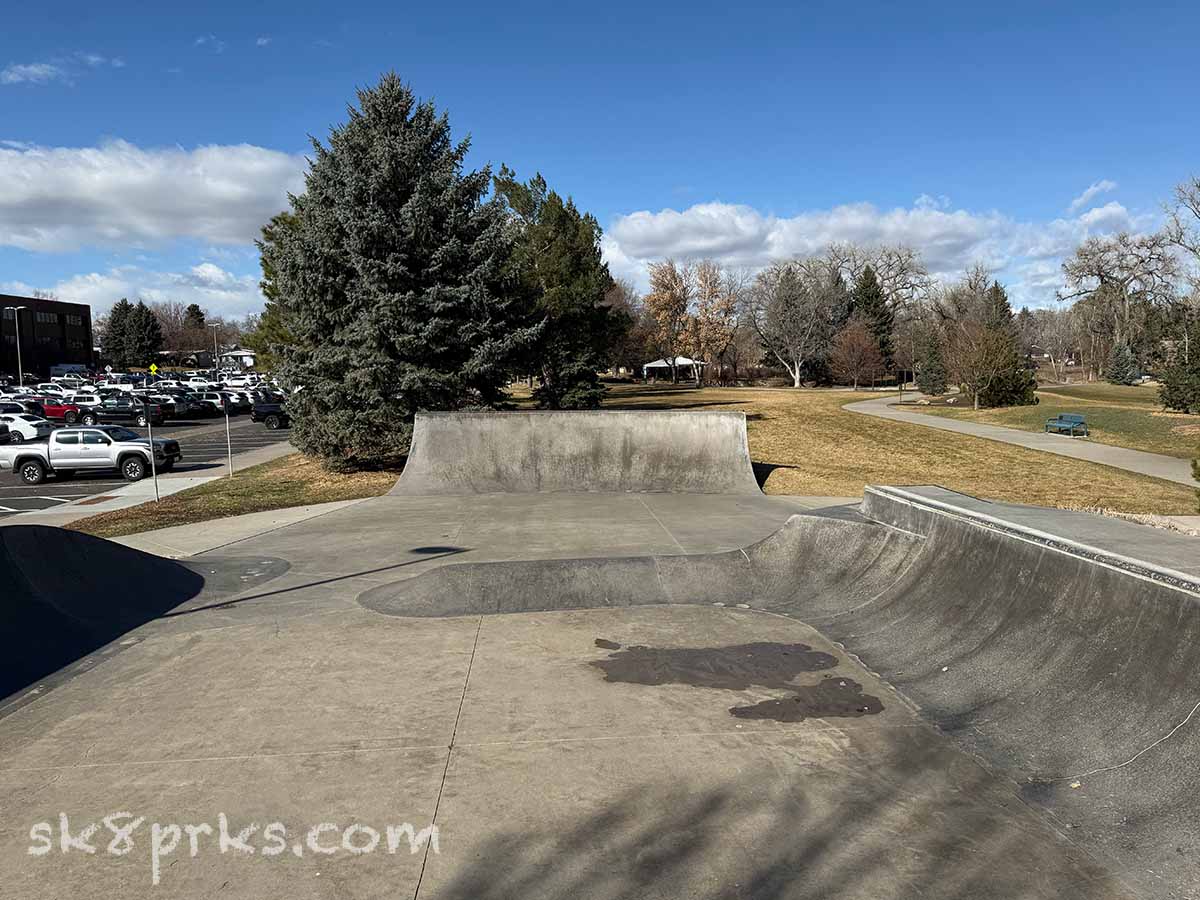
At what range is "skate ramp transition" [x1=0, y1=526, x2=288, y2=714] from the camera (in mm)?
6547

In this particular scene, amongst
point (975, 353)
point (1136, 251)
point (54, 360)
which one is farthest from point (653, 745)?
point (54, 360)

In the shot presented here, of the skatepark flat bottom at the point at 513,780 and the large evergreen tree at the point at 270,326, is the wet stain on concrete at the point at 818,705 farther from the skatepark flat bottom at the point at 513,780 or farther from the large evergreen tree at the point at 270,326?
the large evergreen tree at the point at 270,326

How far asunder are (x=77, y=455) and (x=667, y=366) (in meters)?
77.0

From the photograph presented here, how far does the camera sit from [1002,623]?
5.86 m

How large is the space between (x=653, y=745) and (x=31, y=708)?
4.54 m

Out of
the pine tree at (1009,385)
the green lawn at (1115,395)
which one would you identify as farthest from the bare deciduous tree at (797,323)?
the pine tree at (1009,385)

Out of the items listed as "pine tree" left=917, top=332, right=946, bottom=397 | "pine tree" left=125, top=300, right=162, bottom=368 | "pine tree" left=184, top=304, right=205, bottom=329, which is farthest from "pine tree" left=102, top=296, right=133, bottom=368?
"pine tree" left=917, top=332, right=946, bottom=397

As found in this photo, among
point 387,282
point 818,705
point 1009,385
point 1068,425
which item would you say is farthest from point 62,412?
point 1009,385

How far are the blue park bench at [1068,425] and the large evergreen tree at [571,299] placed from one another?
1865 centimetres

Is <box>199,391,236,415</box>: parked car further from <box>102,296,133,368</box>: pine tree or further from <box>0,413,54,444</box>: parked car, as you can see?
<box>102,296,133,368</box>: pine tree

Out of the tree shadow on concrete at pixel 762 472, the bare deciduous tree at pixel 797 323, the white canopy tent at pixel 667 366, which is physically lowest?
the tree shadow on concrete at pixel 762 472

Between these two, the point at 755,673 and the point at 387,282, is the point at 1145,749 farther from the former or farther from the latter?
the point at 387,282

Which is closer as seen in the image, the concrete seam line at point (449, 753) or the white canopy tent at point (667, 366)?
the concrete seam line at point (449, 753)

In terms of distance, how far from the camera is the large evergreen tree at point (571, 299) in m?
31.3
